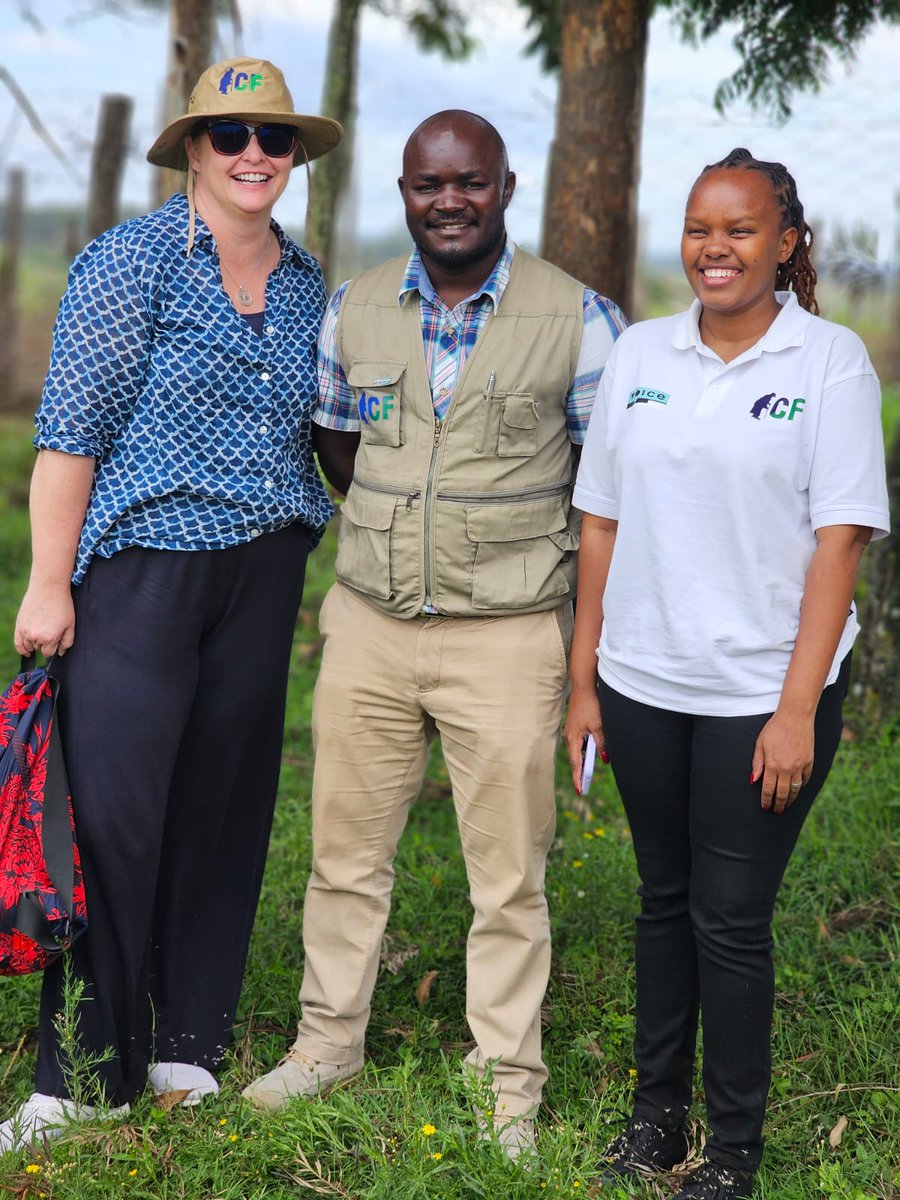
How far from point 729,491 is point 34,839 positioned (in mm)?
1673

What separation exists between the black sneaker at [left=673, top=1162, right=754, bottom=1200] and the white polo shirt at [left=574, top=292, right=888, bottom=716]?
97 cm

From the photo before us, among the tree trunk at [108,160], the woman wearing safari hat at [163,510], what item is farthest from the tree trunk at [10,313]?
the woman wearing safari hat at [163,510]

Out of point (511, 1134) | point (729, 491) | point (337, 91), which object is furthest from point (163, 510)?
point (337, 91)

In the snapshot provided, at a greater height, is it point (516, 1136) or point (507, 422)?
point (507, 422)

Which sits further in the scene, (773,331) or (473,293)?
(473,293)

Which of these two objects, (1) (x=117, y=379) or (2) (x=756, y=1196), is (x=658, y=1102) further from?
(1) (x=117, y=379)

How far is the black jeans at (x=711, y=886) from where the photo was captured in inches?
103

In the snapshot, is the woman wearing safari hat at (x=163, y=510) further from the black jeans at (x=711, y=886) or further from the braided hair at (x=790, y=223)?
the braided hair at (x=790, y=223)

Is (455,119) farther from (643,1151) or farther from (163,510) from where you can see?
(643,1151)

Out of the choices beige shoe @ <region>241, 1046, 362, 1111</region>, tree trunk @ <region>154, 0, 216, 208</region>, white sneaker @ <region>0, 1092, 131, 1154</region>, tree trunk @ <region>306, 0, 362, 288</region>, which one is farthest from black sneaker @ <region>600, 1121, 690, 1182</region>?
tree trunk @ <region>306, 0, 362, 288</region>

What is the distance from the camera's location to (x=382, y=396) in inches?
118

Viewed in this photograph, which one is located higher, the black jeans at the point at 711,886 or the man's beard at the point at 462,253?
the man's beard at the point at 462,253

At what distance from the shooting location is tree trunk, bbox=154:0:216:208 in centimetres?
570

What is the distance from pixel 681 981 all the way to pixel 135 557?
1.53 m
